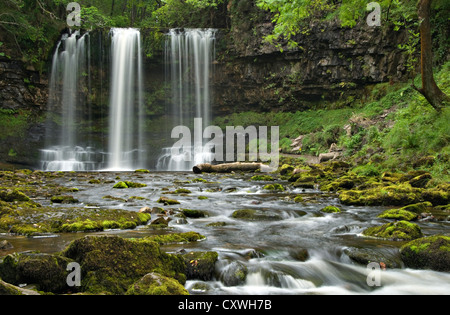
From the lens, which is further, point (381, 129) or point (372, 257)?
point (381, 129)

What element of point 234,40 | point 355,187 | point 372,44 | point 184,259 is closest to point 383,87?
point 372,44

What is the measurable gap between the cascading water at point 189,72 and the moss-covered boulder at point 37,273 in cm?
2336

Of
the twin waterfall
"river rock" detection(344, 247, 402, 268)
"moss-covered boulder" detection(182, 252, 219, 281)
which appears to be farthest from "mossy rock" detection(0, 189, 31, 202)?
the twin waterfall

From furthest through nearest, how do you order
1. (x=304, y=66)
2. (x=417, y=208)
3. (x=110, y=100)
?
1. (x=110, y=100)
2. (x=304, y=66)
3. (x=417, y=208)

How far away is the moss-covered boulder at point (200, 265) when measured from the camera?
4.13 metres

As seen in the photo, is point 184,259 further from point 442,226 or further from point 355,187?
point 355,187

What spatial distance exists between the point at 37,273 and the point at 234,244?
111 inches

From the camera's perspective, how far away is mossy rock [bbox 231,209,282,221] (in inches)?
293

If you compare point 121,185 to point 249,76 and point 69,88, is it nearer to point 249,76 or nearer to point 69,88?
point 69,88

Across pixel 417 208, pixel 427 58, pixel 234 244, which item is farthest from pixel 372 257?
pixel 427 58

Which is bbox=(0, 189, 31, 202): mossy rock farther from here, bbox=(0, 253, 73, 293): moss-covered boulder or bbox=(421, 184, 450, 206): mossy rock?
bbox=(421, 184, 450, 206): mossy rock

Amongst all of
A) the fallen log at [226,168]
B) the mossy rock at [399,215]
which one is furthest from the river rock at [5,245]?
the fallen log at [226,168]

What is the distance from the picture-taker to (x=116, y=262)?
3.62 m

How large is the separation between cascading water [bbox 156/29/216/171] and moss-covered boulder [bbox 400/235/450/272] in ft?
74.0
